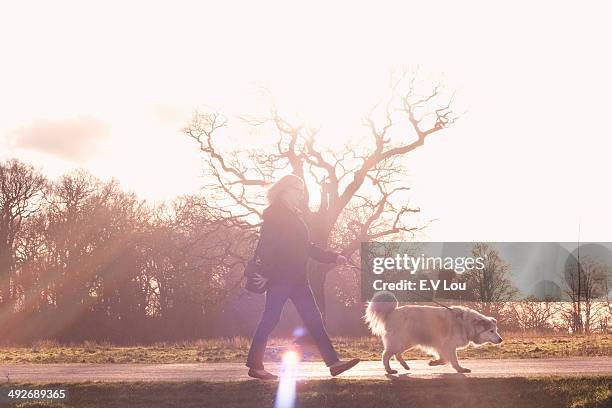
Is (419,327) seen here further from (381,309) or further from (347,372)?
(347,372)

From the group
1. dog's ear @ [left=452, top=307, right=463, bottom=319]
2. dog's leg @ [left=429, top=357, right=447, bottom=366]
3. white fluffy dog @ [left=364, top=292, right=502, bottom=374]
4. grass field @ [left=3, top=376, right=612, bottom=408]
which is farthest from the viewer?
dog's ear @ [left=452, top=307, right=463, bottom=319]

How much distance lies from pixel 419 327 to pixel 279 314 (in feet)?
9.62

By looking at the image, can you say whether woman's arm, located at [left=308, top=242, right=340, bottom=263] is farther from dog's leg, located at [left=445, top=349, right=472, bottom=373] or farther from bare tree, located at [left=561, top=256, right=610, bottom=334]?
bare tree, located at [left=561, top=256, right=610, bottom=334]

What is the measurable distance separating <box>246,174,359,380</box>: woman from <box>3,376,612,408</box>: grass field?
453 millimetres

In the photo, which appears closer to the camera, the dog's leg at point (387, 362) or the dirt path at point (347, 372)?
the dirt path at point (347, 372)

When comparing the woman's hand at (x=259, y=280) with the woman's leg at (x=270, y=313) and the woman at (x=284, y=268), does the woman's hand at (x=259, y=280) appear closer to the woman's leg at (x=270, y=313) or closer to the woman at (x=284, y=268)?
the woman at (x=284, y=268)

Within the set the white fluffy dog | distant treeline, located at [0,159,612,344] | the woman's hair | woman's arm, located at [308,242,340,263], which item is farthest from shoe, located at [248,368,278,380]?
distant treeline, located at [0,159,612,344]

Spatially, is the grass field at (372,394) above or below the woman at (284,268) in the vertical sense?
below

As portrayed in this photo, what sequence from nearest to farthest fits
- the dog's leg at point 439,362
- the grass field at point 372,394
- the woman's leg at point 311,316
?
the grass field at point 372,394 < the woman's leg at point 311,316 < the dog's leg at point 439,362

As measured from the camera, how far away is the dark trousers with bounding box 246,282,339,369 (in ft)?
30.1

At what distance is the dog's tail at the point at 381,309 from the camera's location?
11.3 meters

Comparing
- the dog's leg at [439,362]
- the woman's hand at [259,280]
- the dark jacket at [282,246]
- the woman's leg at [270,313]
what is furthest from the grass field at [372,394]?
the dog's leg at [439,362]

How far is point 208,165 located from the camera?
3212 centimetres

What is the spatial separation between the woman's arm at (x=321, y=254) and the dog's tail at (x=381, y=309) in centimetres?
208
